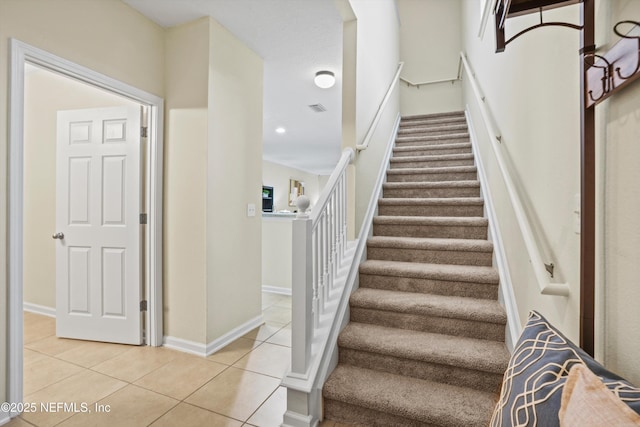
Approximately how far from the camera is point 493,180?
2.36 meters

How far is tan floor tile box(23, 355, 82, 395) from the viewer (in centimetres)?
196

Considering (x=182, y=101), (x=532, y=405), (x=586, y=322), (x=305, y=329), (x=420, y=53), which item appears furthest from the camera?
(x=420, y=53)

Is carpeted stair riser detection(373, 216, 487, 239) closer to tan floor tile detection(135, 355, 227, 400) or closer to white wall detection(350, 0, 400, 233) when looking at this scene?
white wall detection(350, 0, 400, 233)

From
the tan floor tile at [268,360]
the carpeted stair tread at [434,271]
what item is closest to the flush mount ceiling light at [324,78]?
the carpeted stair tread at [434,271]

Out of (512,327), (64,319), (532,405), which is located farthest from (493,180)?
(64,319)

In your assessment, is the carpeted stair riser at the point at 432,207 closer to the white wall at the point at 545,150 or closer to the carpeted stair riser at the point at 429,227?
the carpeted stair riser at the point at 429,227

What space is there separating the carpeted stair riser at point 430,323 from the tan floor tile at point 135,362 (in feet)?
4.93

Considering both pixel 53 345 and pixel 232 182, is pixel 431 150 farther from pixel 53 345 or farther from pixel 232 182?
pixel 53 345

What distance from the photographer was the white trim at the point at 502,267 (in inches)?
63.7

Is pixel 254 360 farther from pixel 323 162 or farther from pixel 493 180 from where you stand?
pixel 323 162

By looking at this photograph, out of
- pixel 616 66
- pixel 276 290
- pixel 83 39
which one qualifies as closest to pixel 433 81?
pixel 276 290

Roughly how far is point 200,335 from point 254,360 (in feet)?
1.60

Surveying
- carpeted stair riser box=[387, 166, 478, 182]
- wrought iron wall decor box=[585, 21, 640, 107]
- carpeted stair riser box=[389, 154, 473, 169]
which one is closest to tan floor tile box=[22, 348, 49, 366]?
carpeted stair riser box=[387, 166, 478, 182]

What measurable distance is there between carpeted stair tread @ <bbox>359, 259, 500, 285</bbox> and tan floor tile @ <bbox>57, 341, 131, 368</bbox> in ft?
6.80
